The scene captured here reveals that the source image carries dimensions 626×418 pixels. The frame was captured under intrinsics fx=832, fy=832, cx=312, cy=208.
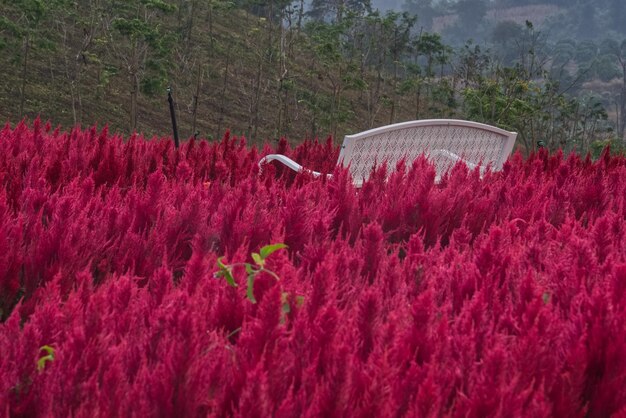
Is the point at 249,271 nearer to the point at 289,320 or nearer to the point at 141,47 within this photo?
the point at 289,320

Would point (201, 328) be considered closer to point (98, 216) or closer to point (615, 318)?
point (615, 318)

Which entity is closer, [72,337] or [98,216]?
[72,337]

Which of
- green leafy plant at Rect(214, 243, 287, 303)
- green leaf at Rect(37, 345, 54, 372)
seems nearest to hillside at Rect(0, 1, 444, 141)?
green leafy plant at Rect(214, 243, 287, 303)

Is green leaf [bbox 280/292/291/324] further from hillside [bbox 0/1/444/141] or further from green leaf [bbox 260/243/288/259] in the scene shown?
hillside [bbox 0/1/444/141]

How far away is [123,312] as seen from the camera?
1.49 meters

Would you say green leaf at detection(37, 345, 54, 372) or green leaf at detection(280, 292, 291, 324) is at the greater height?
green leaf at detection(280, 292, 291, 324)

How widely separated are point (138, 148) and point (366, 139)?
5.06ft

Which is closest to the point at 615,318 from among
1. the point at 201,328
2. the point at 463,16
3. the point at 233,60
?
the point at 201,328

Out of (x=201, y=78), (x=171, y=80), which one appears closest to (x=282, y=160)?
(x=171, y=80)

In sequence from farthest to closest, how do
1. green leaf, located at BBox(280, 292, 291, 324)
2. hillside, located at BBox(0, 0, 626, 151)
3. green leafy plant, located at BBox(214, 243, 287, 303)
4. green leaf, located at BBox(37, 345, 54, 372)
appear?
1. hillside, located at BBox(0, 0, 626, 151)
2. green leafy plant, located at BBox(214, 243, 287, 303)
3. green leaf, located at BBox(280, 292, 291, 324)
4. green leaf, located at BBox(37, 345, 54, 372)

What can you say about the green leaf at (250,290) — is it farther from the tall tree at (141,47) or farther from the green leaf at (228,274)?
the tall tree at (141,47)

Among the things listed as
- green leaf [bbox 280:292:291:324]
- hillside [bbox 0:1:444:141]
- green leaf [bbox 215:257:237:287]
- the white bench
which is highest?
green leaf [bbox 215:257:237:287]

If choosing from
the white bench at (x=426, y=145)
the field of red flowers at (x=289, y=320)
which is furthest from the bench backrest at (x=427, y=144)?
the field of red flowers at (x=289, y=320)

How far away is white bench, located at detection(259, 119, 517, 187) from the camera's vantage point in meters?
5.14
